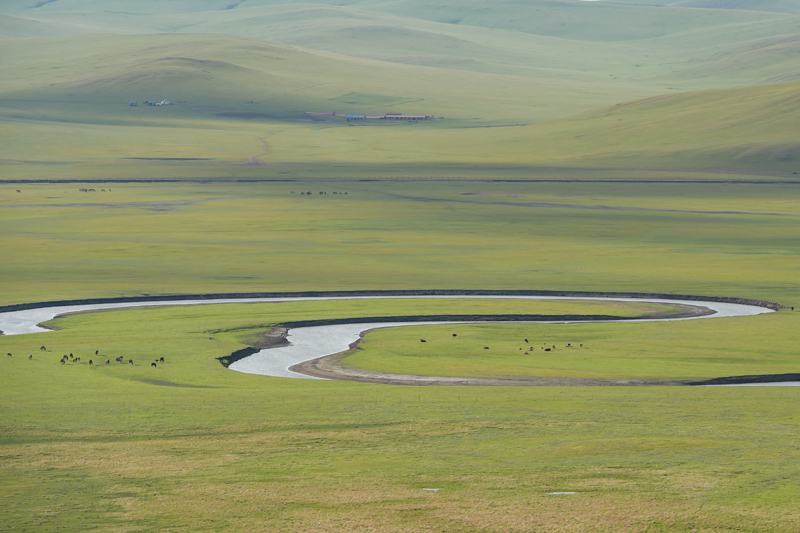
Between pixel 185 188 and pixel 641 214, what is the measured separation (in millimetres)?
61152

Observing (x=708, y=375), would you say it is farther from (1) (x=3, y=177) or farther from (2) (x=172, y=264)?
(1) (x=3, y=177)

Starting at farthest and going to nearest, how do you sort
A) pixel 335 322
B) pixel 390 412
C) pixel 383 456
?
pixel 335 322
pixel 390 412
pixel 383 456

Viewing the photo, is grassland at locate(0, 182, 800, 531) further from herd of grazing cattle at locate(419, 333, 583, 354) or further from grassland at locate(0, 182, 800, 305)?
herd of grazing cattle at locate(419, 333, 583, 354)

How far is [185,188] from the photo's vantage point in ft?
481

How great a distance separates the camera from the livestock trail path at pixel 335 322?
4672 centimetres

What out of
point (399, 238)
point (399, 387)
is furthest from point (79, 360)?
point (399, 238)

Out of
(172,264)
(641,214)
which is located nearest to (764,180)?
(641,214)

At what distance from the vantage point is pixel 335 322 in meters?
62.8

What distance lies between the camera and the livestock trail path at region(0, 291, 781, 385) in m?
46.7

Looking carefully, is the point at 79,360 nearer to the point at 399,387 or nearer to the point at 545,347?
the point at 399,387

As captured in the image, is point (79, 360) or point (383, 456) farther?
point (79, 360)

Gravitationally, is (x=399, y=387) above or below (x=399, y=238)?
below

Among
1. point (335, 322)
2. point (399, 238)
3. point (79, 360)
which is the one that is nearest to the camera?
point (79, 360)

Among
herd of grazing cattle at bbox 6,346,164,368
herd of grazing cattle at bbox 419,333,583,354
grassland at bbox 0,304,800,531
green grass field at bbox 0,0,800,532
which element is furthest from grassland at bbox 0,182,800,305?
grassland at bbox 0,304,800,531
